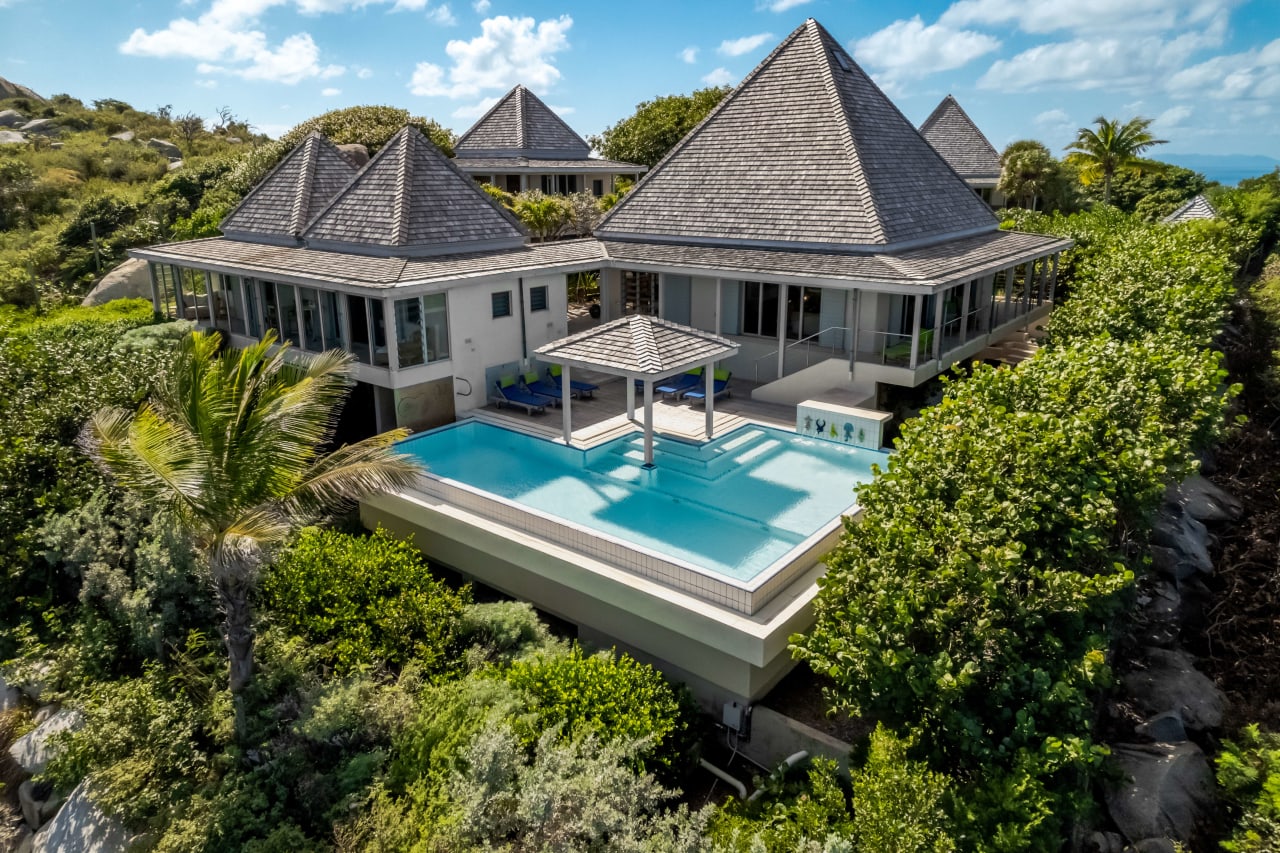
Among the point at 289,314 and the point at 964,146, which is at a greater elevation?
the point at 964,146

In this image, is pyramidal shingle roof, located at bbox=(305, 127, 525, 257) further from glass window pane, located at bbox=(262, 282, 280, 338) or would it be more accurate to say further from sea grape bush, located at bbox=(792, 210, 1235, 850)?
sea grape bush, located at bbox=(792, 210, 1235, 850)

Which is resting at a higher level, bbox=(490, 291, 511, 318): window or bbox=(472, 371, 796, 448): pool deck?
bbox=(490, 291, 511, 318): window

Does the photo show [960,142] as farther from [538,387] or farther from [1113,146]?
[538,387]

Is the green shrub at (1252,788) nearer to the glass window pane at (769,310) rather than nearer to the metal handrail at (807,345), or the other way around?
the metal handrail at (807,345)

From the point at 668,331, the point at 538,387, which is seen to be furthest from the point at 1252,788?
the point at 538,387

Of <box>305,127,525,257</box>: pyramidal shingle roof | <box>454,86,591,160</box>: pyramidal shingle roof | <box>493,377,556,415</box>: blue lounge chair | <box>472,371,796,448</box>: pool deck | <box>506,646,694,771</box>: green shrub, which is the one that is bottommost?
<box>506,646,694,771</box>: green shrub

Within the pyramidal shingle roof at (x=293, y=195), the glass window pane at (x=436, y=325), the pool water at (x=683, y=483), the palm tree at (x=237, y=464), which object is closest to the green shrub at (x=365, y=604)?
the palm tree at (x=237, y=464)

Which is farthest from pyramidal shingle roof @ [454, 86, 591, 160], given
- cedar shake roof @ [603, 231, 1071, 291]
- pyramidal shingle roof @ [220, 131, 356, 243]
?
cedar shake roof @ [603, 231, 1071, 291]
